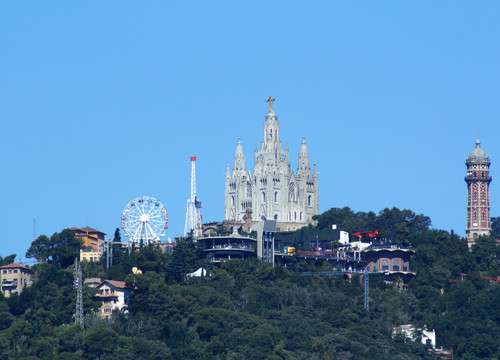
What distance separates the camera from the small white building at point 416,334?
567 ft

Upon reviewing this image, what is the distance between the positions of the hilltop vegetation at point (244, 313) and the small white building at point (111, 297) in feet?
3.95

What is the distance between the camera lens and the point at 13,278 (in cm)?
18575

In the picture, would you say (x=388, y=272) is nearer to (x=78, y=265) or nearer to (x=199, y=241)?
(x=199, y=241)

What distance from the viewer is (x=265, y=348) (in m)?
160

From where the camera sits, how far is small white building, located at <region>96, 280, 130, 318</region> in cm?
17150

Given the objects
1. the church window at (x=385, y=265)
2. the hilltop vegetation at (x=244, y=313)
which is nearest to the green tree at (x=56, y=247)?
the hilltop vegetation at (x=244, y=313)

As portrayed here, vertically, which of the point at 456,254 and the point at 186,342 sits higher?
the point at 456,254

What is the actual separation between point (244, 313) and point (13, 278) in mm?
33294

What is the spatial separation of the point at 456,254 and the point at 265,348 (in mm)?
45099

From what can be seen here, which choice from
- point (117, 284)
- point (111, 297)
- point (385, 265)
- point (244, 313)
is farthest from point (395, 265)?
point (111, 297)

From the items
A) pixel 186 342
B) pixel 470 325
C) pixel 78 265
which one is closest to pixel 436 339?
pixel 470 325

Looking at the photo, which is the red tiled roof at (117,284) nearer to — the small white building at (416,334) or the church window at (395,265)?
the small white building at (416,334)

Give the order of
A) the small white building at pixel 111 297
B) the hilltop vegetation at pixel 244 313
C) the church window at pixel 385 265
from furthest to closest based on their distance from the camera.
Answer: the church window at pixel 385 265
the small white building at pixel 111 297
the hilltop vegetation at pixel 244 313

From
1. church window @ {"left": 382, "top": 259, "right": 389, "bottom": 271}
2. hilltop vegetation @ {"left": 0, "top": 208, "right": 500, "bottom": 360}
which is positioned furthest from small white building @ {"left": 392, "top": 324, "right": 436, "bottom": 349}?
church window @ {"left": 382, "top": 259, "right": 389, "bottom": 271}
